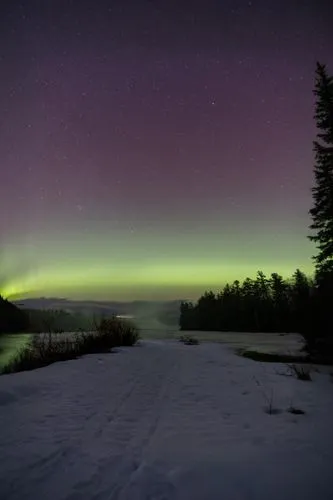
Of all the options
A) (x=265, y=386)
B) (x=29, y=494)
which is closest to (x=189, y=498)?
(x=29, y=494)

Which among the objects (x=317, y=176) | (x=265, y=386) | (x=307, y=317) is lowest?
(x=265, y=386)

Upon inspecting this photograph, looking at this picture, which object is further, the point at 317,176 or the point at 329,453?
the point at 317,176

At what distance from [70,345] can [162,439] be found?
1112 centimetres

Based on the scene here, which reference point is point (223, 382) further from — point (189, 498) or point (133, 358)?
point (189, 498)

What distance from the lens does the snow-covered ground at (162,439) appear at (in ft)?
11.3

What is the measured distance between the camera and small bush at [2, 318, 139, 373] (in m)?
12.2

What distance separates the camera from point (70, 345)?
15.0 m

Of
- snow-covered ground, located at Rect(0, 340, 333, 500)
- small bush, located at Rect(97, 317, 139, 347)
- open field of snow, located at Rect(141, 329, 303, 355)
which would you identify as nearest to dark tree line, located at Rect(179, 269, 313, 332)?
open field of snow, located at Rect(141, 329, 303, 355)

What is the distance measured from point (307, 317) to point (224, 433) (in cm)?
1602

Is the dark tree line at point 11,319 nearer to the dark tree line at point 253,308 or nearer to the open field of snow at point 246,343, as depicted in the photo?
the open field of snow at point 246,343

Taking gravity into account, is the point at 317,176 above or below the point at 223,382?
above

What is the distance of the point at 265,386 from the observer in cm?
848

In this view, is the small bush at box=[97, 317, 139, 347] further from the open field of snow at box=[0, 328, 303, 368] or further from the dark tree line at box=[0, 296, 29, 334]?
the dark tree line at box=[0, 296, 29, 334]

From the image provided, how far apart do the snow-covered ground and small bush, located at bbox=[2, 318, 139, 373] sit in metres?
3.23
